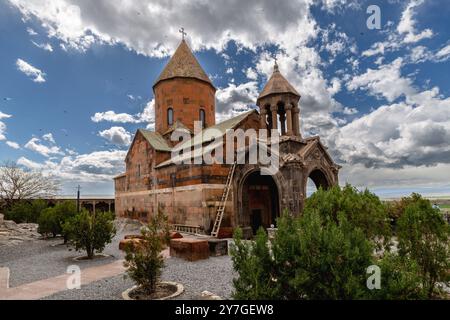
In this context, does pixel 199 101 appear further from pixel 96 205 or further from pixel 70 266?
pixel 96 205

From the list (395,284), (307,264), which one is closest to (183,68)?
(307,264)

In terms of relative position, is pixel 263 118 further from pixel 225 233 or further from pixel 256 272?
pixel 256 272

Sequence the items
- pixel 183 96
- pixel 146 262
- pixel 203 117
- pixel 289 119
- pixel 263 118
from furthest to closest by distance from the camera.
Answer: pixel 203 117, pixel 183 96, pixel 263 118, pixel 289 119, pixel 146 262

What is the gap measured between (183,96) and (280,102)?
10.2 meters

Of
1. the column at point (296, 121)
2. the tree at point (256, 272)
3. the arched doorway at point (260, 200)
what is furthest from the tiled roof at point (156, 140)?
the tree at point (256, 272)

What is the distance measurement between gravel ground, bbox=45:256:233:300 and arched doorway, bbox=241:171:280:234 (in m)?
8.25

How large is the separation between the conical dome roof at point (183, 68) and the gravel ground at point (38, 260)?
15.6 meters

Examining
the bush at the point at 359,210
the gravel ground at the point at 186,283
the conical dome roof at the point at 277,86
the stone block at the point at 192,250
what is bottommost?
the gravel ground at the point at 186,283

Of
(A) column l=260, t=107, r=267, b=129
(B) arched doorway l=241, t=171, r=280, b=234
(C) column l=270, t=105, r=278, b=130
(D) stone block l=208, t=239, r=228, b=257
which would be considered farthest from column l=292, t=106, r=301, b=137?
(D) stone block l=208, t=239, r=228, b=257

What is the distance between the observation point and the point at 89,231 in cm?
1052

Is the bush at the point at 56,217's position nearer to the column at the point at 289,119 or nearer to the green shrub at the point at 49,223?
the green shrub at the point at 49,223

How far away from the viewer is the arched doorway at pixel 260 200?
17.5m

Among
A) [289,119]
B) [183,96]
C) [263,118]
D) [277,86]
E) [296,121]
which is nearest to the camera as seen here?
[289,119]
